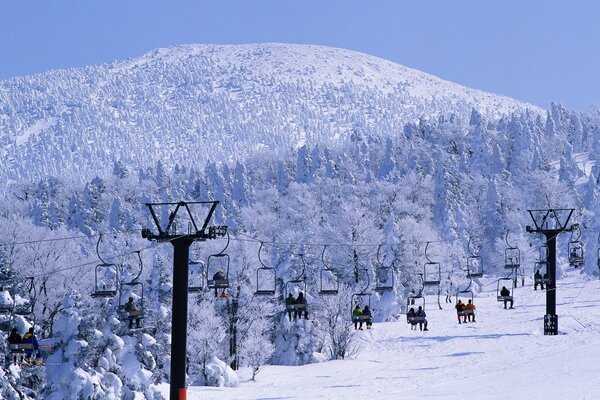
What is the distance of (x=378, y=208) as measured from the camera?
456 feet

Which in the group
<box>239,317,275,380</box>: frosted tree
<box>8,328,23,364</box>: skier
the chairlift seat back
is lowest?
<box>239,317,275,380</box>: frosted tree

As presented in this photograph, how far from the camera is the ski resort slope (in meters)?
42.2

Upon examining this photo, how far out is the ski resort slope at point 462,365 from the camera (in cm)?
4219

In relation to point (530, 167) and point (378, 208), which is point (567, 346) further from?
point (530, 167)

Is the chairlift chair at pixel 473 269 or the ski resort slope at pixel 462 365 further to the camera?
the chairlift chair at pixel 473 269

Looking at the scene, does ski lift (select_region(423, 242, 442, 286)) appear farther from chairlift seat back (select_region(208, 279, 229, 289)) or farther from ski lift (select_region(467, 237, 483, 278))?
chairlift seat back (select_region(208, 279, 229, 289))

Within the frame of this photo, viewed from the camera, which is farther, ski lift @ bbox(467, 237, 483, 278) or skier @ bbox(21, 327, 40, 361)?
ski lift @ bbox(467, 237, 483, 278)

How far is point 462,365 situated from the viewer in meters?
56.6

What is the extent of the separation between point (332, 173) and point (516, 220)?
48902 mm

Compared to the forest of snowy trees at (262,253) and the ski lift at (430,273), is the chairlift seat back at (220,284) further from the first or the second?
the ski lift at (430,273)

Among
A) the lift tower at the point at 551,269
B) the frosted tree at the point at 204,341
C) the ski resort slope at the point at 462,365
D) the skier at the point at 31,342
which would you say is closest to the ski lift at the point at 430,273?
the ski resort slope at the point at 462,365

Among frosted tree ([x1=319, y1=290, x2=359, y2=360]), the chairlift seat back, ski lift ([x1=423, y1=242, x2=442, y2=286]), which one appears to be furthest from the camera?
frosted tree ([x1=319, y1=290, x2=359, y2=360])

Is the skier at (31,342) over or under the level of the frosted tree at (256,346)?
over

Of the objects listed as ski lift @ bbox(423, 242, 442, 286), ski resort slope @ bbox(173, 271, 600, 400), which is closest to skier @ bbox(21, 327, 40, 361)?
ski lift @ bbox(423, 242, 442, 286)
